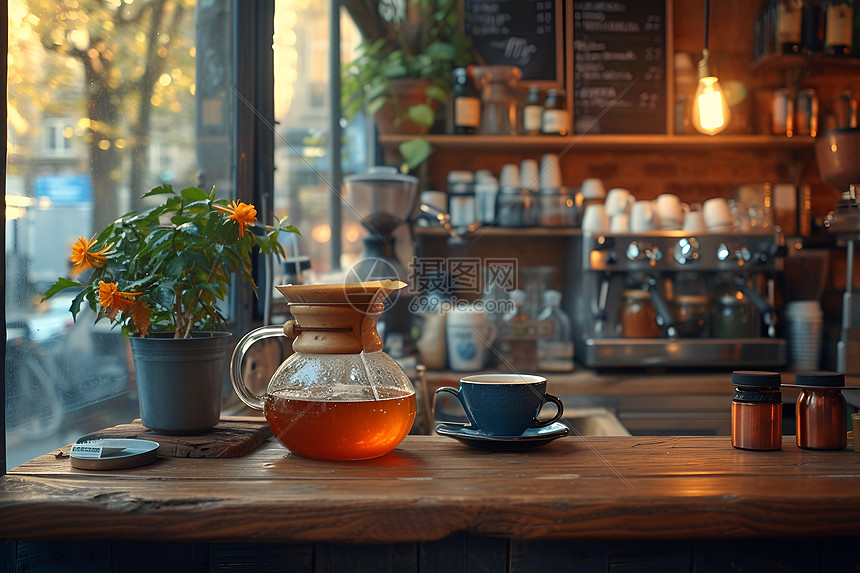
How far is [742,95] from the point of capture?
303cm

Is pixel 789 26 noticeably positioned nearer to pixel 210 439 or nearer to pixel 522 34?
pixel 522 34

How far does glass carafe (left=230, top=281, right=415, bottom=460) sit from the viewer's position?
882 millimetres

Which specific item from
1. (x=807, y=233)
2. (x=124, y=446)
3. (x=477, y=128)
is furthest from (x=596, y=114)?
(x=124, y=446)

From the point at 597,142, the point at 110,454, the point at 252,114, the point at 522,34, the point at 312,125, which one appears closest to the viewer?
the point at 110,454

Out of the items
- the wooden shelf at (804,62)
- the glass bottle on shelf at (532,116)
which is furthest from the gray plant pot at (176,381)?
the wooden shelf at (804,62)

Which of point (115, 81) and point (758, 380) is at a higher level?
point (115, 81)

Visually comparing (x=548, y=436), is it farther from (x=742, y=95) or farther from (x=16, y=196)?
(x=742, y=95)

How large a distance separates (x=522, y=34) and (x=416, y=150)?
2.45 feet

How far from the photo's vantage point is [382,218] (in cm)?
246

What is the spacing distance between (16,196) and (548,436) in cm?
83

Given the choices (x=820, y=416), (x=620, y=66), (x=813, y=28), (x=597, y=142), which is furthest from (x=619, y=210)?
(x=820, y=416)

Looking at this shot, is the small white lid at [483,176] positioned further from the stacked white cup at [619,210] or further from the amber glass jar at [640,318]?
the amber glass jar at [640,318]

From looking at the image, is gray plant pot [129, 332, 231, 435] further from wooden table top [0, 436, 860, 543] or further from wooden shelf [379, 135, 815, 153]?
wooden shelf [379, 135, 815, 153]

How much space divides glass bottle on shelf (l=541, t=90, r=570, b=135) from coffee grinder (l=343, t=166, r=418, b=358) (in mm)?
733
